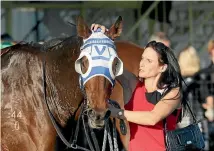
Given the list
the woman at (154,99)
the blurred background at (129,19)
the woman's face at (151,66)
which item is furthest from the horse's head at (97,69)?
the blurred background at (129,19)

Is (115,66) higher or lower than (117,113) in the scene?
higher

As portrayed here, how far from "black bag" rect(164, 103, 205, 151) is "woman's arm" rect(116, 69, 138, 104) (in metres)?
0.60

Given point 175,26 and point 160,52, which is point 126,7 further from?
point 160,52

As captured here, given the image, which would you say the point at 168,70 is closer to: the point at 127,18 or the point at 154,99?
the point at 154,99

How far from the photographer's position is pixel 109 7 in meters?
12.5

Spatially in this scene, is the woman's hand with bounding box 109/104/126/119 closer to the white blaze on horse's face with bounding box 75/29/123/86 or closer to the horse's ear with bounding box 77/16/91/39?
the white blaze on horse's face with bounding box 75/29/123/86

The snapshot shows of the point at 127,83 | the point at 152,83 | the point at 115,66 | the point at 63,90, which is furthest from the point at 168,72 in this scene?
the point at 63,90

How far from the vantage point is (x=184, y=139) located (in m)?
4.59

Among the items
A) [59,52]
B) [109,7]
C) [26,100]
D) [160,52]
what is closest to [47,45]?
[59,52]

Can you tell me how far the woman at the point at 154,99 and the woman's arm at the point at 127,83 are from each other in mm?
361

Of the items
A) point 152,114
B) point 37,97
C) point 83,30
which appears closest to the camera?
point 152,114

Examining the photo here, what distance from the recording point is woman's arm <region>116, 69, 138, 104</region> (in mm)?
5114

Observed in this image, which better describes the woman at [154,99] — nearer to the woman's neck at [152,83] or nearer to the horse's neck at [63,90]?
the woman's neck at [152,83]

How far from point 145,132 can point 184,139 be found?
29 cm
